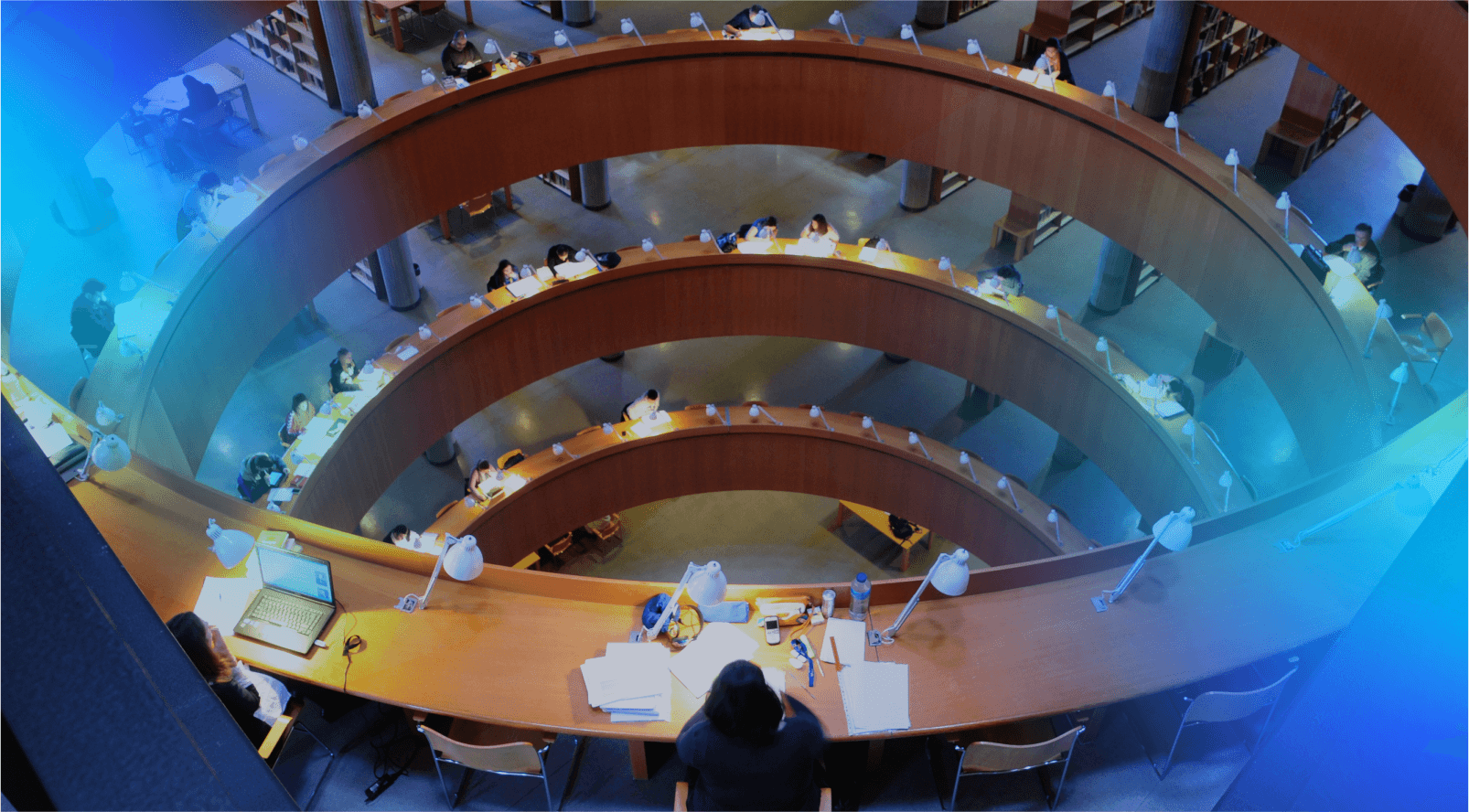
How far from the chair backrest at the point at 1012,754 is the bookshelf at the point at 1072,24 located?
13.0 metres

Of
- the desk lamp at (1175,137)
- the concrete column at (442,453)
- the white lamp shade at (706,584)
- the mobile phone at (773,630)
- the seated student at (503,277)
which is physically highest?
the white lamp shade at (706,584)

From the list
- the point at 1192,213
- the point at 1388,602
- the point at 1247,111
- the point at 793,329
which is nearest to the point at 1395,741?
the point at 1388,602

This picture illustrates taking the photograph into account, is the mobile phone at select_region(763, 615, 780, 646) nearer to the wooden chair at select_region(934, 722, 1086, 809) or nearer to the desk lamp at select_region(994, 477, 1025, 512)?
the wooden chair at select_region(934, 722, 1086, 809)

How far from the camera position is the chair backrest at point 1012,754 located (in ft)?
15.4

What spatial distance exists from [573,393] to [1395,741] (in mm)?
13008

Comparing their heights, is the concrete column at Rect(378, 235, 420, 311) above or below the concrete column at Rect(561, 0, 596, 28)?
below

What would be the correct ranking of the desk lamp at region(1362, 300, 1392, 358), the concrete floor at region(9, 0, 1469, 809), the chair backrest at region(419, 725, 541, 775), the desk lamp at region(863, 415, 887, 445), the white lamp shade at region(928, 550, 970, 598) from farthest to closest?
the concrete floor at region(9, 0, 1469, 809)
the desk lamp at region(863, 415, 887, 445)
the desk lamp at region(1362, 300, 1392, 358)
the white lamp shade at region(928, 550, 970, 598)
the chair backrest at region(419, 725, 541, 775)

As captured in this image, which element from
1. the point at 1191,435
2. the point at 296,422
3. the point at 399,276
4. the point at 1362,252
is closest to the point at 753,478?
the point at 1191,435

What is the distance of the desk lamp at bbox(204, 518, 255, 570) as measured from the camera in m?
5.21

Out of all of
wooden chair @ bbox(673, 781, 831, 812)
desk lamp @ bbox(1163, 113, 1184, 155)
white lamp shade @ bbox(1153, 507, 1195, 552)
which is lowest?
desk lamp @ bbox(1163, 113, 1184, 155)

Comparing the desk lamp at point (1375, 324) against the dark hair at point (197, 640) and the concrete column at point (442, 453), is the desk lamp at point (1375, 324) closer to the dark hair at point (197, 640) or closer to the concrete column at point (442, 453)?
the dark hair at point (197, 640)

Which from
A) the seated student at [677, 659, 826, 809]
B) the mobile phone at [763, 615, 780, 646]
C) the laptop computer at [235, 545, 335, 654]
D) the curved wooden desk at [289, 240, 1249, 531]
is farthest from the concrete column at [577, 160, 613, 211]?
the seated student at [677, 659, 826, 809]

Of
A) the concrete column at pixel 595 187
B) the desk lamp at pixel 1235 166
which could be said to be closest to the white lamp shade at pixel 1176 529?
the desk lamp at pixel 1235 166

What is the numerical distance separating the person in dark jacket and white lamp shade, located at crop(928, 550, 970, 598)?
315 cm
